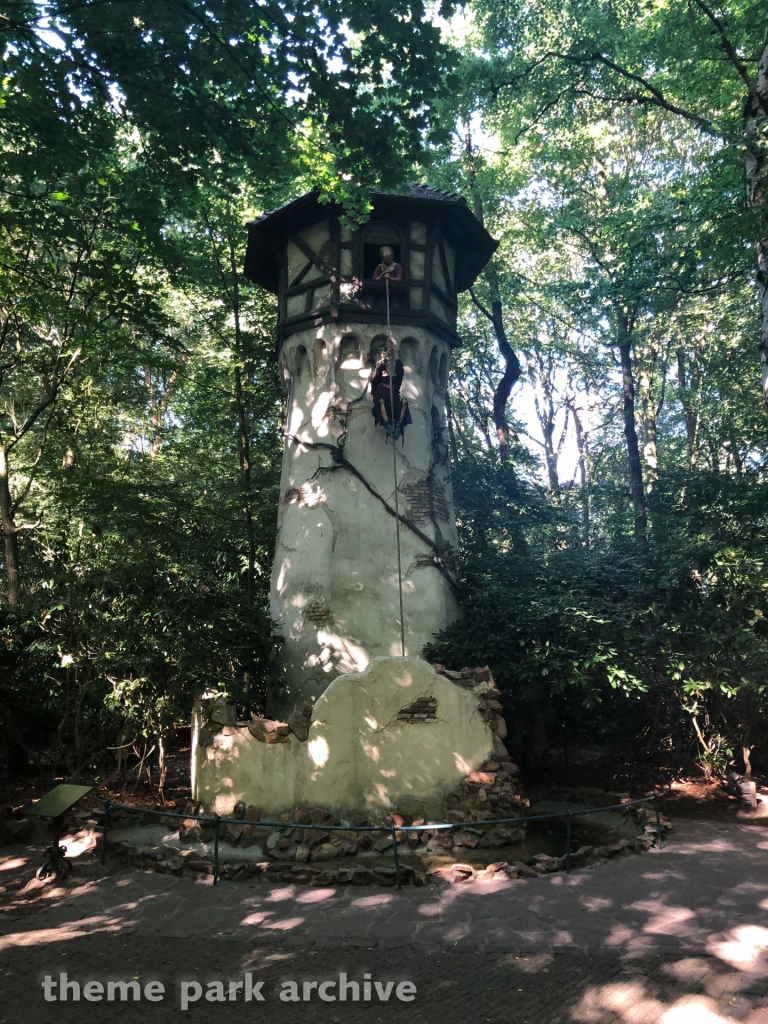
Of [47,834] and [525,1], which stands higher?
[525,1]

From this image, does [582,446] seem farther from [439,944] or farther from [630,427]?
[439,944]

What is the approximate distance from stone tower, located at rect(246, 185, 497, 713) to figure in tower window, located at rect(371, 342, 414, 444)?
476 mm

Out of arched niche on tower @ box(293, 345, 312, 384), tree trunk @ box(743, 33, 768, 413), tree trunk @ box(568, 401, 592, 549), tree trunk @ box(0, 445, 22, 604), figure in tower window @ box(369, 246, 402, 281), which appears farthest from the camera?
tree trunk @ box(568, 401, 592, 549)

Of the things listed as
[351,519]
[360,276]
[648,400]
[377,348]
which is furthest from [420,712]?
[648,400]

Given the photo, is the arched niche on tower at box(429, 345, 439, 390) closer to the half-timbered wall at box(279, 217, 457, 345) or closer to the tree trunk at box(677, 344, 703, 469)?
the half-timbered wall at box(279, 217, 457, 345)

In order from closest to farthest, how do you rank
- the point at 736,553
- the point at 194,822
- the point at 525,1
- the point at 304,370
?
the point at 194,822 < the point at 736,553 < the point at 304,370 < the point at 525,1

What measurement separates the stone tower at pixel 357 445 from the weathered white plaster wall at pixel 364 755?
2.34 metres

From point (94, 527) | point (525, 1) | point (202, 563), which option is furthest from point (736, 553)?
point (525, 1)

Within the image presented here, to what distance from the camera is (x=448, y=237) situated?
14.2 metres

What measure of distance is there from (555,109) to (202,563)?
46.5 feet

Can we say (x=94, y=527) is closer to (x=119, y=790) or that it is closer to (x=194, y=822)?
(x=119, y=790)

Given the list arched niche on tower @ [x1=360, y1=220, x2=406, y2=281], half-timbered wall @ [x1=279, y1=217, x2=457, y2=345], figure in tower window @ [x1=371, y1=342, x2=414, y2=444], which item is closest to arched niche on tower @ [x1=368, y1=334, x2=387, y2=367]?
half-timbered wall @ [x1=279, y1=217, x2=457, y2=345]

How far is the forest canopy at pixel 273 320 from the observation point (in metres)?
7.18

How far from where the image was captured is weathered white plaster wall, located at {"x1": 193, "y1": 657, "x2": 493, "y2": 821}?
9.01 meters
